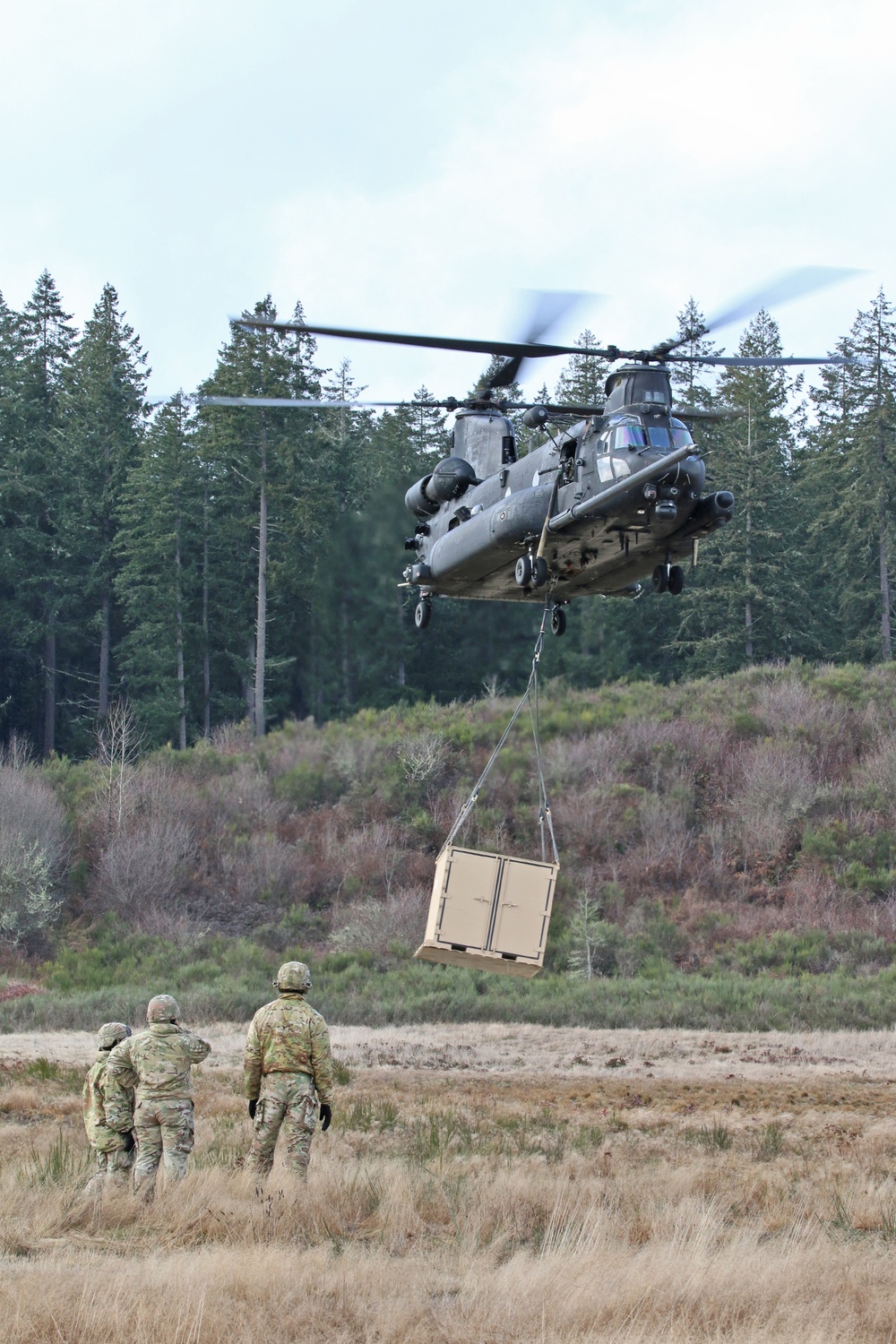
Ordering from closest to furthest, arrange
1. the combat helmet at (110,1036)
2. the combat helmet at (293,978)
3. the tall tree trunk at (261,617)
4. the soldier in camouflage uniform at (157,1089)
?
the soldier in camouflage uniform at (157,1089) → the combat helmet at (110,1036) → the combat helmet at (293,978) → the tall tree trunk at (261,617)

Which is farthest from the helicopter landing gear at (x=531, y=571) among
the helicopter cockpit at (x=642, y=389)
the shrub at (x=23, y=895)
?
the shrub at (x=23, y=895)

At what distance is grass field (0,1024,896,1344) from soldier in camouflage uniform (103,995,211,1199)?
0.38 m

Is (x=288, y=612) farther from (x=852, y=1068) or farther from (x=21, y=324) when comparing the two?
(x=852, y=1068)

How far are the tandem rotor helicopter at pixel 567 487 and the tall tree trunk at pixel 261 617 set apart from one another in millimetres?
26966

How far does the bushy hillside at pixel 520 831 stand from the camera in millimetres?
32219

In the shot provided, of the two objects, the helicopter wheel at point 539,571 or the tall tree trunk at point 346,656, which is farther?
the tall tree trunk at point 346,656

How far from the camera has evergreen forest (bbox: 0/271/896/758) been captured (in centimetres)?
4709

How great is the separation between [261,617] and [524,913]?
104 ft

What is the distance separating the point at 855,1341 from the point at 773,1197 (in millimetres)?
3497

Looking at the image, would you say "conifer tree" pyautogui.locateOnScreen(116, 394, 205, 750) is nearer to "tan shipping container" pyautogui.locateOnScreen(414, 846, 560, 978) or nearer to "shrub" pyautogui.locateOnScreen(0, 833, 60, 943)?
"shrub" pyautogui.locateOnScreen(0, 833, 60, 943)

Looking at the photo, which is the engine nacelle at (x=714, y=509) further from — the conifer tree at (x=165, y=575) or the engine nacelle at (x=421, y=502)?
the conifer tree at (x=165, y=575)

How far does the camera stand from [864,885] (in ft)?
109


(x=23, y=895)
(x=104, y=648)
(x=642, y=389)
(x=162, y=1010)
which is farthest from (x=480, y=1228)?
(x=104, y=648)

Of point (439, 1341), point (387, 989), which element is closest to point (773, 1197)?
point (439, 1341)
